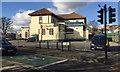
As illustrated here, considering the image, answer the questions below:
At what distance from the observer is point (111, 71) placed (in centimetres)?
602

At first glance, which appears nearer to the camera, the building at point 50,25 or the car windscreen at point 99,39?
the car windscreen at point 99,39

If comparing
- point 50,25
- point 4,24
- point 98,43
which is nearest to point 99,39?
point 98,43

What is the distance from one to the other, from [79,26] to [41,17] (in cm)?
1475

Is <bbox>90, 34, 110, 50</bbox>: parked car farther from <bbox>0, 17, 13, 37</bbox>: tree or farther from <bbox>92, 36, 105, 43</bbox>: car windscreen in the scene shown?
<bbox>0, 17, 13, 37</bbox>: tree

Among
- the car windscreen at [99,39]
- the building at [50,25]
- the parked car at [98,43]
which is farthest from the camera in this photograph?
the building at [50,25]

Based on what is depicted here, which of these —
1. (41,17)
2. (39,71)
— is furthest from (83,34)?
(41,17)

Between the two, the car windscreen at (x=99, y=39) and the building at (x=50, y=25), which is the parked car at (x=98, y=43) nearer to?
the car windscreen at (x=99, y=39)

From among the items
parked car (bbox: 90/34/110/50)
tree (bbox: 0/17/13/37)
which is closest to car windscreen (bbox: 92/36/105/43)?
parked car (bbox: 90/34/110/50)

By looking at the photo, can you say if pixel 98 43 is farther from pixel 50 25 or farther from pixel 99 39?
pixel 50 25

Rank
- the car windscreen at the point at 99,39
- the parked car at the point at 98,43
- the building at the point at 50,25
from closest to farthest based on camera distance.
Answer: the parked car at the point at 98,43
the car windscreen at the point at 99,39
the building at the point at 50,25

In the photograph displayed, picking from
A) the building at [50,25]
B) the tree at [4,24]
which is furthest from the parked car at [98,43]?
the tree at [4,24]

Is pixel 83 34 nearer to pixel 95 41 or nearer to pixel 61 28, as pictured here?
pixel 95 41

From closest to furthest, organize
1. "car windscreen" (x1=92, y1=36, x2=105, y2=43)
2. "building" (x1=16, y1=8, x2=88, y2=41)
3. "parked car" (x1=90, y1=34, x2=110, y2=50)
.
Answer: "parked car" (x1=90, y1=34, x2=110, y2=50)
"car windscreen" (x1=92, y1=36, x2=105, y2=43)
"building" (x1=16, y1=8, x2=88, y2=41)

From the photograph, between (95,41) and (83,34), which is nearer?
(95,41)
